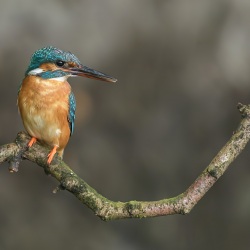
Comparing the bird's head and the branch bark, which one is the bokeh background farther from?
the branch bark

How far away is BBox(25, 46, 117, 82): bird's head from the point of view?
6.35 feet

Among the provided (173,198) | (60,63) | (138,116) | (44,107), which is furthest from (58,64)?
(138,116)

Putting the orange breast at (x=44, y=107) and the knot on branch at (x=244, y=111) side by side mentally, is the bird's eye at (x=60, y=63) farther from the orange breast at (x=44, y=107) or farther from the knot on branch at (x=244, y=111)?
the knot on branch at (x=244, y=111)

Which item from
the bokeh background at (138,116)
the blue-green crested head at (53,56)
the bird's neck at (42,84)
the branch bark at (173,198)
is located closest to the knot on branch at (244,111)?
the branch bark at (173,198)

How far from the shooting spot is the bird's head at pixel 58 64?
1.94m

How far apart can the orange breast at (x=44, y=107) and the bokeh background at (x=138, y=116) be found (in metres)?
2.20

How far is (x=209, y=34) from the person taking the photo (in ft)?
Result: 15.5

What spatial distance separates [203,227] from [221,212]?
18cm

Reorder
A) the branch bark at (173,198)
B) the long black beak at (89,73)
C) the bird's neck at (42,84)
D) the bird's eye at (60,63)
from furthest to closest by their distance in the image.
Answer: the bird's neck at (42,84), the bird's eye at (60,63), the long black beak at (89,73), the branch bark at (173,198)

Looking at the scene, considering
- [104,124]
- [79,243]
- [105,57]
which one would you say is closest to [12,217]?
[79,243]

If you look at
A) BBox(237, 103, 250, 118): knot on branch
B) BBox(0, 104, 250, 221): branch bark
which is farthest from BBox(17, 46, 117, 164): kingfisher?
BBox(237, 103, 250, 118): knot on branch

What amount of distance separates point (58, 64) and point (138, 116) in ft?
8.81

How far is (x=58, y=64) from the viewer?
6.45 ft

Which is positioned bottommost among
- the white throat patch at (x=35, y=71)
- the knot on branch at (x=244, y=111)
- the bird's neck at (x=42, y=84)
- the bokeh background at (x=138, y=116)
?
the bokeh background at (x=138, y=116)
